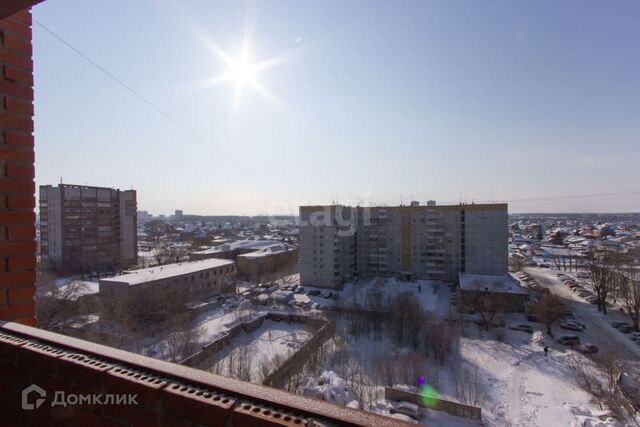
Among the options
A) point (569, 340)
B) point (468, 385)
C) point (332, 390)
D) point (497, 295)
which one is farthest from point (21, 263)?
point (497, 295)

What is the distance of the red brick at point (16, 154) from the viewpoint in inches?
48.4

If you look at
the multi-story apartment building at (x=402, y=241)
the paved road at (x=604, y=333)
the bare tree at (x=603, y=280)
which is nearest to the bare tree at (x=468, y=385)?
the paved road at (x=604, y=333)

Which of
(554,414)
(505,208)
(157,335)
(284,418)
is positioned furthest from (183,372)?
(505,208)

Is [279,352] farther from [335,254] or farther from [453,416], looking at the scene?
[335,254]

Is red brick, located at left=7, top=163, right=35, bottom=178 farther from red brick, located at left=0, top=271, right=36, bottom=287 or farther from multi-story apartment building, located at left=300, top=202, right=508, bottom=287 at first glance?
multi-story apartment building, located at left=300, top=202, right=508, bottom=287

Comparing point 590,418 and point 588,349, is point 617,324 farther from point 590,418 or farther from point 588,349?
point 590,418

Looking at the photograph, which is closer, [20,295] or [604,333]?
[20,295]

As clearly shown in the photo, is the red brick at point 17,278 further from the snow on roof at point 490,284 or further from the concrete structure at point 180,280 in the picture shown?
the snow on roof at point 490,284

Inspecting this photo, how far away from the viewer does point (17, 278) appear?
126cm

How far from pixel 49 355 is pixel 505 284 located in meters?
16.2

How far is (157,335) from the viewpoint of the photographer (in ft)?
32.1

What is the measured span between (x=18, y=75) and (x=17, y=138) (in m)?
0.26

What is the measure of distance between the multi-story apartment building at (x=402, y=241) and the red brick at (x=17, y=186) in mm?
15567

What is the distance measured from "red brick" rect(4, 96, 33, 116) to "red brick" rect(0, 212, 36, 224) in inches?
15.9
